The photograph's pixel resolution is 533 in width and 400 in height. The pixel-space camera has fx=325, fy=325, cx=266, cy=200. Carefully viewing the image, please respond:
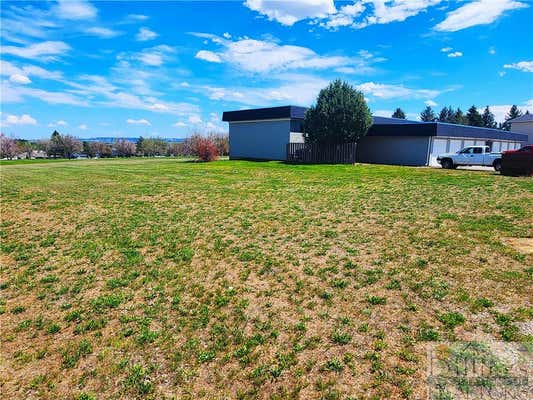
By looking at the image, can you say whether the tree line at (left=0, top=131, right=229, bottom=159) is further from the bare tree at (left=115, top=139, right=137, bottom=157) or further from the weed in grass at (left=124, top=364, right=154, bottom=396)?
the weed in grass at (left=124, top=364, right=154, bottom=396)

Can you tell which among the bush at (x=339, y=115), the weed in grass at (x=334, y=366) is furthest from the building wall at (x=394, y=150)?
the weed in grass at (x=334, y=366)

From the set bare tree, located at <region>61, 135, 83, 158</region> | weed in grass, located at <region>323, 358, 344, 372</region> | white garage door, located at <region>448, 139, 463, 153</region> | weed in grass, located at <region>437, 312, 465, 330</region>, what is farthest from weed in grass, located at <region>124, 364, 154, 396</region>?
bare tree, located at <region>61, 135, 83, 158</region>

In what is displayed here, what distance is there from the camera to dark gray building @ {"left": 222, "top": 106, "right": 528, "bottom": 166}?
26906mm

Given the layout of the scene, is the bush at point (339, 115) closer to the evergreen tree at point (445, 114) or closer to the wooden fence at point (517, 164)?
the wooden fence at point (517, 164)

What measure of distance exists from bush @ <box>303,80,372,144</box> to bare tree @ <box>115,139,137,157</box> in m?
56.7

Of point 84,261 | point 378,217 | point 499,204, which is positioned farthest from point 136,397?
point 499,204

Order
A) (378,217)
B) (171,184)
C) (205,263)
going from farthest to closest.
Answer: (171,184) → (378,217) → (205,263)

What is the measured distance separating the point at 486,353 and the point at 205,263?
4272mm

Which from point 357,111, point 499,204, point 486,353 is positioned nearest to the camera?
point 486,353

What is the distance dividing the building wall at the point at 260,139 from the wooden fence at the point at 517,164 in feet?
57.0

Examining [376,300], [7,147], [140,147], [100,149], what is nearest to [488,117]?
[140,147]

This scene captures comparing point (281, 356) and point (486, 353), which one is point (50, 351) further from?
point (486, 353)

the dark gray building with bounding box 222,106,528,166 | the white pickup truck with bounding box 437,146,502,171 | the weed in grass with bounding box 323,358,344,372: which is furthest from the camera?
the dark gray building with bounding box 222,106,528,166

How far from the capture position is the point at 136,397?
3127mm
